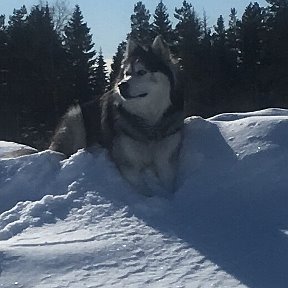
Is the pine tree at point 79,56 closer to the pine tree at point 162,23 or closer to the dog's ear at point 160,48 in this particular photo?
the pine tree at point 162,23

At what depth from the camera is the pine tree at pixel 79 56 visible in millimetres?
27953

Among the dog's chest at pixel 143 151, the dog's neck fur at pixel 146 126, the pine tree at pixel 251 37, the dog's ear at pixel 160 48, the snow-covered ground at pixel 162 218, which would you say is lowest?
the snow-covered ground at pixel 162 218

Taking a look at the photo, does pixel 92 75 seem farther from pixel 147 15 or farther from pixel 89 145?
pixel 89 145

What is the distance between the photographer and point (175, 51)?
89.7ft

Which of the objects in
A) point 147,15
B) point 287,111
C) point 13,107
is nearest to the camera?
point 287,111

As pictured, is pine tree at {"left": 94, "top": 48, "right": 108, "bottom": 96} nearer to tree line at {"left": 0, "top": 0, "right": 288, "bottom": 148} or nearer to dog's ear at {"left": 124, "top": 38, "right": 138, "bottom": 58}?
tree line at {"left": 0, "top": 0, "right": 288, "bottom": 148}

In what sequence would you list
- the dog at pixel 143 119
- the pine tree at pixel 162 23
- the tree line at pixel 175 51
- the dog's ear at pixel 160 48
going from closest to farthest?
the dog at pixel 143 119
the dog's ear at pixel 160 48
the tree line at pixel 175 51
the pine tree at pixel 162 23

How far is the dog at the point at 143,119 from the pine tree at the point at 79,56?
19680 millimetres

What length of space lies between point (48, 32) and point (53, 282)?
84.3 ft

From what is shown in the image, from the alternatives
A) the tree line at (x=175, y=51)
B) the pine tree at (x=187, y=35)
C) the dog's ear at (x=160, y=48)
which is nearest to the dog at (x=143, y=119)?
the dog's ear at (x=160, y=48)

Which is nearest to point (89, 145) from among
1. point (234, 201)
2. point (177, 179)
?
point (177, 179)

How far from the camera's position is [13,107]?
90.6 feet

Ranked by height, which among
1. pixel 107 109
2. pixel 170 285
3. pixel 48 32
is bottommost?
pixel 170 285

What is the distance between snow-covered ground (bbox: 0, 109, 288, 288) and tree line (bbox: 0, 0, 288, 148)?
1870 cm
